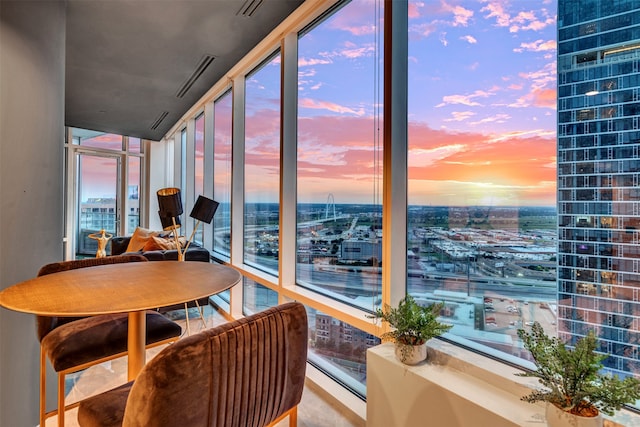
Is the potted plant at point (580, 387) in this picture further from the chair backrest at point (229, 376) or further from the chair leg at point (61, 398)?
the chair leg at point (61, 398)

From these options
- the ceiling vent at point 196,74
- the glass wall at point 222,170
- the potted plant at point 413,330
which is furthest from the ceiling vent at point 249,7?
the potted plant at point 413,330

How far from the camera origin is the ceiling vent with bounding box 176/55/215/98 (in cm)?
316

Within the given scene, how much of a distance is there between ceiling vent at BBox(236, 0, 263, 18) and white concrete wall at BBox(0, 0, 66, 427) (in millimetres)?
1183

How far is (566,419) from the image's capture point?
93 centimetres

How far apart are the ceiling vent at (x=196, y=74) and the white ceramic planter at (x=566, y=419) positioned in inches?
142

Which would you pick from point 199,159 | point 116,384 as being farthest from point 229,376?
point 199,159

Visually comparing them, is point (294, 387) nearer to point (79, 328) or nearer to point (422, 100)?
point (79, 328)

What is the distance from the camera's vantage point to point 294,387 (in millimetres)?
1139

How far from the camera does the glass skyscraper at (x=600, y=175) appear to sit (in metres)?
1.05

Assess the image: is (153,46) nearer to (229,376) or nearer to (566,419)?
(229,376)

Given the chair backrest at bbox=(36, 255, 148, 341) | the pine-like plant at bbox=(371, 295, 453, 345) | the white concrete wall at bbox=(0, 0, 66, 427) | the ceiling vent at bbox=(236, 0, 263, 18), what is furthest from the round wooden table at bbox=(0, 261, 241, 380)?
the ceiling vent at bbox=(236, 0, 263, 18)

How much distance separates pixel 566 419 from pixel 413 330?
0.61 meters

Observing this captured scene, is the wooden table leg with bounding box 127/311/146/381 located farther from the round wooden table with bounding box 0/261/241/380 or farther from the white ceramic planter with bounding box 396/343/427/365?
the white ceramic planter with bounding box 396/343/427/365

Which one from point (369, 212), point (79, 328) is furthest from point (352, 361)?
point (79, 328)
